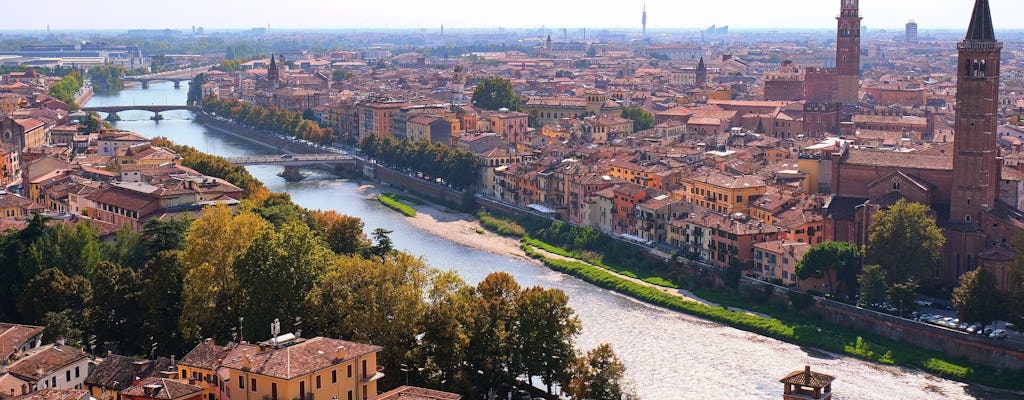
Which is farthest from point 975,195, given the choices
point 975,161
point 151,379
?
point 151,379

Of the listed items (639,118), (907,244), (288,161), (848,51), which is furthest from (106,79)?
(907,244)

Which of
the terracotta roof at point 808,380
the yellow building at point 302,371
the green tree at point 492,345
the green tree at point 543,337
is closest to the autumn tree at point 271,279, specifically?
the green tree at point 492,345

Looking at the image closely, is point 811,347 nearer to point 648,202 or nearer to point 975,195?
point 975,195

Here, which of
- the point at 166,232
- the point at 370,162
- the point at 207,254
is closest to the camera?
the point at 207,254

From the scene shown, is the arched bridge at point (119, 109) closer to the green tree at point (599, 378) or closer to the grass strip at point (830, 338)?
the grass strip at point (830, 338)

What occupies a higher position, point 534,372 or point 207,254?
point 207,254

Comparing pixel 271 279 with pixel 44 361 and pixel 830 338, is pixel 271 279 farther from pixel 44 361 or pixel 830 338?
pixel 830 338

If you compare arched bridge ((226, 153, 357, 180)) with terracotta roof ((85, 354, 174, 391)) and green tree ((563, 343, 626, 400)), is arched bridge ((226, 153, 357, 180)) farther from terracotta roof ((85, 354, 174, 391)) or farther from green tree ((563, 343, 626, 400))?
green tree ((563, 343, 626, 400))
